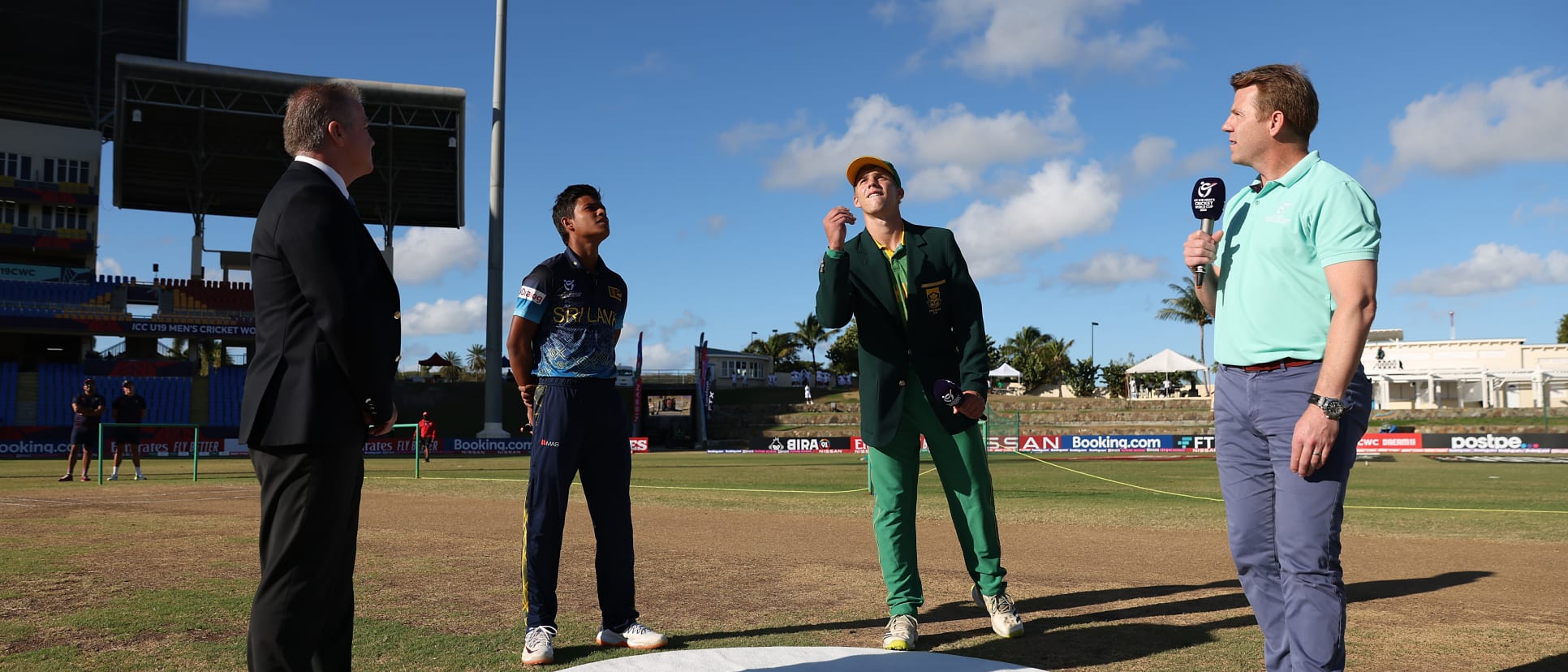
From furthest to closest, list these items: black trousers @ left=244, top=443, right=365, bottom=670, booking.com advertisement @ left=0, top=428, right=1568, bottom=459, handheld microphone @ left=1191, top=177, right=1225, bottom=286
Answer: booking.com advertisement @ left=0, top=428, right=1568, bottom=459 → handheld microphone @ left=1191, top=177, right=1225, bottom=286 → black trousers @ left=244, top=443, right=365, bottom=670

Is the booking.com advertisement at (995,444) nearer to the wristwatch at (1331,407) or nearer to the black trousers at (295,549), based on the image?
the black trousers at (295,549)

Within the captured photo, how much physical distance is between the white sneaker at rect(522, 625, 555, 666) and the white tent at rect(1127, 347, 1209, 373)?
43493 millimetres

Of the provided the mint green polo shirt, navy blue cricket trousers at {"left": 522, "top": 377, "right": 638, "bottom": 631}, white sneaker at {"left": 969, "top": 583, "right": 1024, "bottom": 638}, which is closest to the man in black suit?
navy blue cricket trousers at {"left": 522, "top": 377, "right": 638, "bottom": 631}

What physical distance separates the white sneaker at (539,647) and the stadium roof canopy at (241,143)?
3824cm

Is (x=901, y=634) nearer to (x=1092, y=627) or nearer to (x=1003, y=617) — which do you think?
(x=1003, y=617)

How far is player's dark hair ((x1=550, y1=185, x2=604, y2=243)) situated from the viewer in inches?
180

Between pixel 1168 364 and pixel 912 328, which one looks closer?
pixel 912 328

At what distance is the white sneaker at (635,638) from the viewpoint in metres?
4.13

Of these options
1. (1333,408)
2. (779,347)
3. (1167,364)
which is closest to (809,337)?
(779,347)

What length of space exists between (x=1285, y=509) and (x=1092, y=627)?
1854mm

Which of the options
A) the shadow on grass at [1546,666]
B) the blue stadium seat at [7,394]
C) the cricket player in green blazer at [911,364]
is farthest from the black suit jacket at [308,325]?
the blue stadium seat at [7,394]

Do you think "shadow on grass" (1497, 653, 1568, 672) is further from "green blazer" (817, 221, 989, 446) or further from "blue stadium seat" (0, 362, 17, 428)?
"blue stadium seat" (0, 362, 17, 428)

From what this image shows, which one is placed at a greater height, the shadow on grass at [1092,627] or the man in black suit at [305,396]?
the man in black suit at [305,396]

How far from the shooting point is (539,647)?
3945 mm
